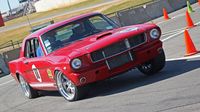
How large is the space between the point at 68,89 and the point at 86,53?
1018 millimetres

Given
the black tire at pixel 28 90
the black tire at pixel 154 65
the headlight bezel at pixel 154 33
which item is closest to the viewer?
the headlight bezel at pixel 154 33

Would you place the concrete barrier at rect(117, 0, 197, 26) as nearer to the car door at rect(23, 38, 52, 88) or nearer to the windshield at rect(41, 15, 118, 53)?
the car door at rect(23, 38, 52, 88)

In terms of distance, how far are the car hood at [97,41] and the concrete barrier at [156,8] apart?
22.9 meters

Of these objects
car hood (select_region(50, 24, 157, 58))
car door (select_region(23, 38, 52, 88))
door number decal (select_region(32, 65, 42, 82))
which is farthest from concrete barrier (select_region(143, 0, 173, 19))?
car hood (select_region(50, 24, 157, 58))

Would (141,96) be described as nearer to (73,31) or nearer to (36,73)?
(73,31)

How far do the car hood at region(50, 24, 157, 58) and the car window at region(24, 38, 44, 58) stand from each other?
39.2 inches

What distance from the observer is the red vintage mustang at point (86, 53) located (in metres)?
9.66

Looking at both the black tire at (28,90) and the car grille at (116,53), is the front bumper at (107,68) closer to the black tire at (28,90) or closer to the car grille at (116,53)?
the car grille at (116,53)

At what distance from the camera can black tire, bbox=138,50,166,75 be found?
10.6m

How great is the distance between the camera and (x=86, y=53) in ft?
31.5

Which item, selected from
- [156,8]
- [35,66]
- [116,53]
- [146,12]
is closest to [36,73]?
[35,66]

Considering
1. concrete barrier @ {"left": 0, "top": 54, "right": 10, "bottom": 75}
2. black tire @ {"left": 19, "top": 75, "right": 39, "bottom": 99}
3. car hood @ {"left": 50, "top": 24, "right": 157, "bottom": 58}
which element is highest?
car hood @ {"left": 50, "top": 24, "right": 157, "bottom": 58}

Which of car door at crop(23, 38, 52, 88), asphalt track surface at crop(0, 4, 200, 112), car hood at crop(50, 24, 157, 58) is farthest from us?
car door at crop(23, 38, 52, 88)

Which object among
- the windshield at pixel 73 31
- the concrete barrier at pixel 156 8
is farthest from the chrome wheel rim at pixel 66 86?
the concrete barrier at pixel 156 8
